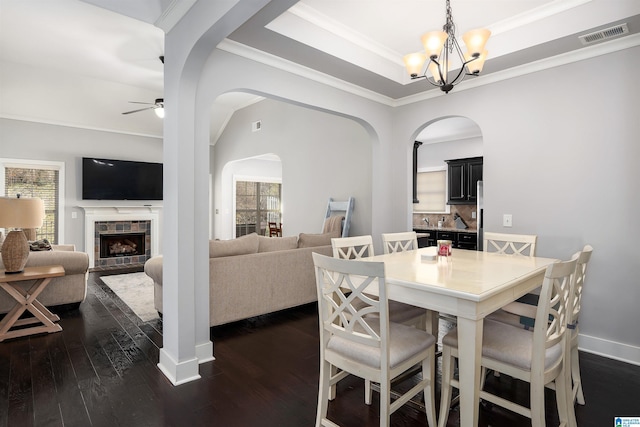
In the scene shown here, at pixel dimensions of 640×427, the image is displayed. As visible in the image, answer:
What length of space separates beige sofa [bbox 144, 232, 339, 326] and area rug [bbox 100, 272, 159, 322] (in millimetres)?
359

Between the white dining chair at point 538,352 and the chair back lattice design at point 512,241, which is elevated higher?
the chair back lattice design at point 512,241

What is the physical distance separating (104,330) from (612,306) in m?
4.77

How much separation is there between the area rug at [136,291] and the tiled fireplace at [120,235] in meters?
1.31

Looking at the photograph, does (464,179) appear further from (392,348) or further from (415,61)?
(392,348)

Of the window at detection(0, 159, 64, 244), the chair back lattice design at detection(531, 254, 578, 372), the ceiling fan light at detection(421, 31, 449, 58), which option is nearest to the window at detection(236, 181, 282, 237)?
the window at detection(0, 159, 64, 244)

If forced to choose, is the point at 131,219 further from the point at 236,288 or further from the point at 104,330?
the point at 236,288

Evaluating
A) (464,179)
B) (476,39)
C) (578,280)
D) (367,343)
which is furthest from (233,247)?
(464,179)

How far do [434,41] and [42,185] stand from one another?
7646 millimetres

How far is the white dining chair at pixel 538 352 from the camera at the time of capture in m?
1.64

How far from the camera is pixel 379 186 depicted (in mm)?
4336

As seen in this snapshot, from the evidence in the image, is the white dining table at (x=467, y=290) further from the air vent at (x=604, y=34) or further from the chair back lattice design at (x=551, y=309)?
the air vent at (x=604, y=34)

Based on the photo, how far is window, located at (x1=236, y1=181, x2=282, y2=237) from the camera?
950 cm

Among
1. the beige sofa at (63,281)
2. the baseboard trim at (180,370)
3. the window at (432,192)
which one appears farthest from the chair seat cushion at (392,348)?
the window at (432,192)

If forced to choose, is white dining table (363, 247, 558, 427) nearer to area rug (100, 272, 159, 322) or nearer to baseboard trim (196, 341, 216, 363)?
baseboard trim (196, 341, 216, 363)
